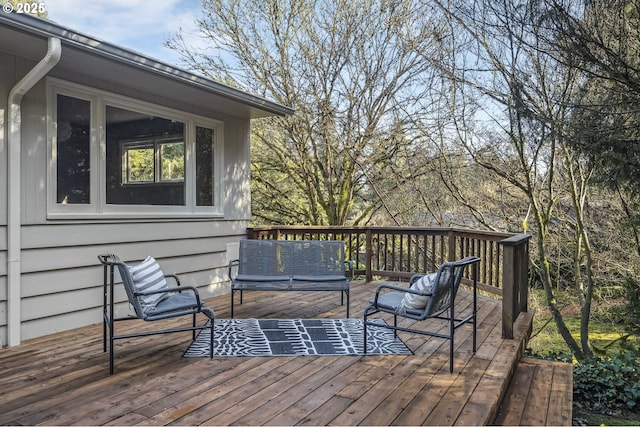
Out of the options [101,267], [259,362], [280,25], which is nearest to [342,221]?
[280,25]

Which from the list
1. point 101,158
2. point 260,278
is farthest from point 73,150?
point 260,278

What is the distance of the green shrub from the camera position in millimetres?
3652

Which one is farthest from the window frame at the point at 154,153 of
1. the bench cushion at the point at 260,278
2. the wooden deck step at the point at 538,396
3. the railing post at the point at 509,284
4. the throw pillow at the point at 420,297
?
the wooden deck step at the point at 538,396

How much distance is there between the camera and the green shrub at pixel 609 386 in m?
3.65

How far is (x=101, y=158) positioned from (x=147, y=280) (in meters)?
1.65

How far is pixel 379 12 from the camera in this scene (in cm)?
816

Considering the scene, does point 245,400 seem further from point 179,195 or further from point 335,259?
point 179,195

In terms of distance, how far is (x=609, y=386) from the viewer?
3.83m

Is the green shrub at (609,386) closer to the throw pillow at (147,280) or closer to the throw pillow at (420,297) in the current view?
the throw pillow at (420,297)

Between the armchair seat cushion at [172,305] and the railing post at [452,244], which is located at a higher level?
the railing post at [452,244]

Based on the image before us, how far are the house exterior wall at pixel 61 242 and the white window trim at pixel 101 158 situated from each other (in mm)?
50

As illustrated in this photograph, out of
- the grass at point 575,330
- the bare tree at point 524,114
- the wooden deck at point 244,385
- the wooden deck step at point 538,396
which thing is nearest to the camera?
the wooden deck at point 244,385

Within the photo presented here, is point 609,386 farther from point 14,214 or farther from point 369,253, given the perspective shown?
point 14,214

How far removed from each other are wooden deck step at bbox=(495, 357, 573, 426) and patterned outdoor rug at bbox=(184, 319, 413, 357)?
826mm
